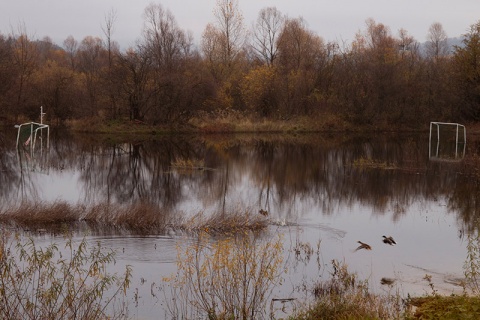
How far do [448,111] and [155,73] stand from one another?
94.0 ft

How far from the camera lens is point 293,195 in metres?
22.6

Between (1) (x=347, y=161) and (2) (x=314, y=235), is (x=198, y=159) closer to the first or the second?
(1) (x=347, y=161)

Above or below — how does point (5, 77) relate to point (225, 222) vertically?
above

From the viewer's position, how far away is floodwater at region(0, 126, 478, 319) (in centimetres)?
1306

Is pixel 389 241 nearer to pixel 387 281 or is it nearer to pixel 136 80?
pixel 387 281

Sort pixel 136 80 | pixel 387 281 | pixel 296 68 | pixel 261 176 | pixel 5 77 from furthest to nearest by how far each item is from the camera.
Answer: pixel 296 68, pixel 5 77, pixel 136 80, pixel 261 176, pixel 387 281

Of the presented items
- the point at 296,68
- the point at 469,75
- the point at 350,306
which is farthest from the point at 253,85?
the point at 350,306

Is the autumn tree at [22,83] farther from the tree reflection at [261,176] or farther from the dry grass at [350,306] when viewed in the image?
the dry grass at [350,306]

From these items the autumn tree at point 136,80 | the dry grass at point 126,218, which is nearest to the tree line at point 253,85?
the autumn tree at point 136,80

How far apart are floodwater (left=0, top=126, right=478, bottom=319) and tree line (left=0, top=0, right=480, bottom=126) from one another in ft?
31.7

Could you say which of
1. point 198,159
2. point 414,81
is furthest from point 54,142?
point 414,81

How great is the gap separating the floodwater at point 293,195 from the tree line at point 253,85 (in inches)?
380

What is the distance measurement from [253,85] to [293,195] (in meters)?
37.6

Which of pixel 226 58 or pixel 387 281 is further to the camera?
pixel 226 58
